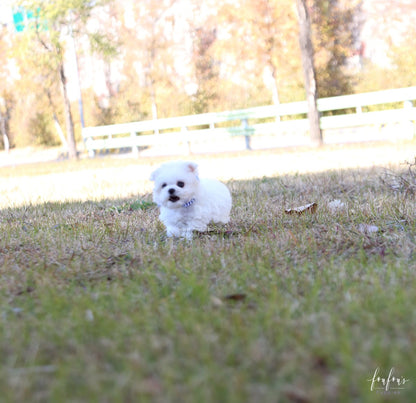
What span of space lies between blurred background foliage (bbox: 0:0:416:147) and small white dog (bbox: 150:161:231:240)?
14863 mm

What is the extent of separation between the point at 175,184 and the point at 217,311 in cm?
201

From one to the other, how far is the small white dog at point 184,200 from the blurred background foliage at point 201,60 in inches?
585

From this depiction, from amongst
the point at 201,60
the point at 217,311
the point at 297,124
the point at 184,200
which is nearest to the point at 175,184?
the point at 184,200

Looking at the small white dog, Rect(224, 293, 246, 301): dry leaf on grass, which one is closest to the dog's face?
the small white dog

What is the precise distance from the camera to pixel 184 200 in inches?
159

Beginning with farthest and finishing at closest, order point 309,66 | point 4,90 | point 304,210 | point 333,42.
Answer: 1. point 4,90
2. point 333,42
3. point 309,66
4. point 304,210

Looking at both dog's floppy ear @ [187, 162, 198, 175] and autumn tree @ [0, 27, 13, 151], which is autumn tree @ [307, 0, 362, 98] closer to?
autumn tree @ [0, 27, 13, 151]

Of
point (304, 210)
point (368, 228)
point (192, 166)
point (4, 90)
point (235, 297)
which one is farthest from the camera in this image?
point (4, 90)

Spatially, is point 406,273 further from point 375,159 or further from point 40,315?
point 375,159

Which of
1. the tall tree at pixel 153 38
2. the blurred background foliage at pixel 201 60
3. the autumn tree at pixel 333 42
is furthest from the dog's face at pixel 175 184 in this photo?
the tall tree at pixel 153 38

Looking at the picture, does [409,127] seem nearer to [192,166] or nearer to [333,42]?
[192,166]

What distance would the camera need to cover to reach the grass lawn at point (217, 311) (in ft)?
4.95

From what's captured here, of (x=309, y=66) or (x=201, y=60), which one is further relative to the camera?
(x=201, y=60)

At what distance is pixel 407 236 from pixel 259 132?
13191mm
